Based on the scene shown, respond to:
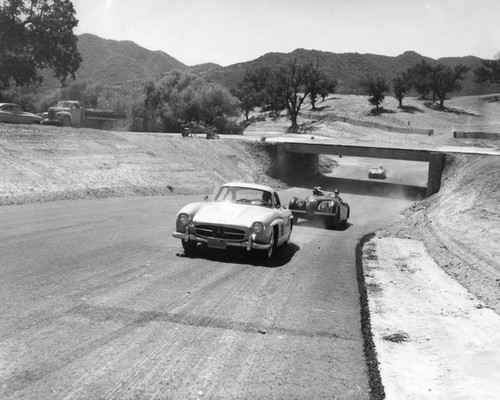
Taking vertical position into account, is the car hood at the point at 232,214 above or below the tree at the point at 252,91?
below

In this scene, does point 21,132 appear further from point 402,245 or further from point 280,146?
point 280,146

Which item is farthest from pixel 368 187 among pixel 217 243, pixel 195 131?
pixel 217 243

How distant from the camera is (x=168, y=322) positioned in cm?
739

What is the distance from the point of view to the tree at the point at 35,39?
4888cm

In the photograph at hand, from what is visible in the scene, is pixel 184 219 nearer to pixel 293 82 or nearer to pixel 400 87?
pixel 293 82

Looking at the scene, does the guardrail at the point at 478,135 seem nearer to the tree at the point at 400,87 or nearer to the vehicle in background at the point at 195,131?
the vehicle in background at the point at 195,131

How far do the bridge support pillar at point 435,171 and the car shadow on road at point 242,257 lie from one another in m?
29.8

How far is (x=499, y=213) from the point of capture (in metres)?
20.0

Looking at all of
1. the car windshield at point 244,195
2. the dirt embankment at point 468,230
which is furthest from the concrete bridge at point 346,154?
the car windshield at point 244,195

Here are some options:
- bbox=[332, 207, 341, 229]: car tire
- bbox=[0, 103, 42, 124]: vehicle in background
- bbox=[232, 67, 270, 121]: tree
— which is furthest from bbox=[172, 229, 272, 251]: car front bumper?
bbox=[232, 67, 270, 121]: tree

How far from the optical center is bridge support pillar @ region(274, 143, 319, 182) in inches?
1989

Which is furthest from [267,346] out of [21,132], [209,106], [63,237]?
[209,106]

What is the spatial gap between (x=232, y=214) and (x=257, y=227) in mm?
771

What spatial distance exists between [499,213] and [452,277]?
776 centimetres
